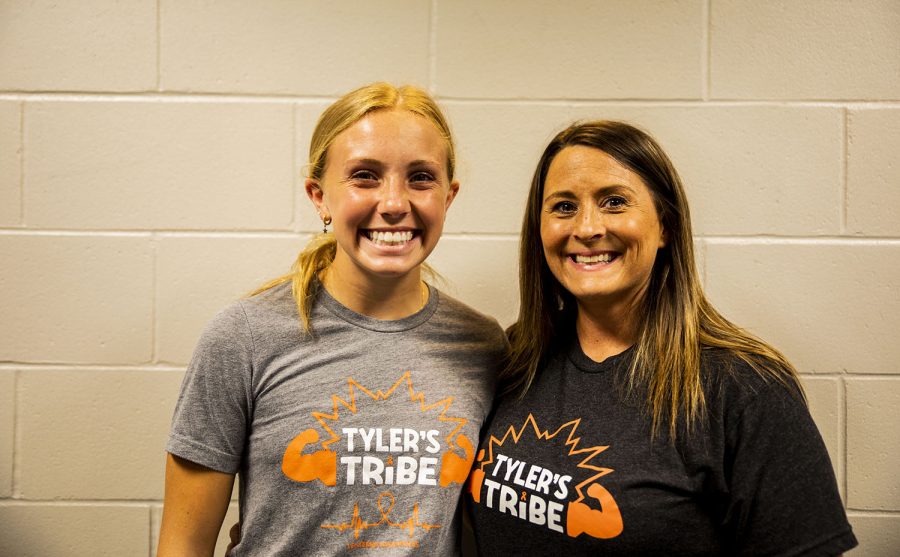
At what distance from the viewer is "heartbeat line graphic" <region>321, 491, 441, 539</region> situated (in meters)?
1.08

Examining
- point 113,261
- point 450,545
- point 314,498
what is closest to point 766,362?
point 450,545

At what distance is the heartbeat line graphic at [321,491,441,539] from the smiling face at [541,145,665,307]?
19.1 inches

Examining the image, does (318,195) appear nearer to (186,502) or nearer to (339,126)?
(339,126)

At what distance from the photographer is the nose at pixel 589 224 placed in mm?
1113

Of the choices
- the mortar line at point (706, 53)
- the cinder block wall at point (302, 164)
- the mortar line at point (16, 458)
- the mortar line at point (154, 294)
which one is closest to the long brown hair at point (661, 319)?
the cinder block wall at point (302, 164)

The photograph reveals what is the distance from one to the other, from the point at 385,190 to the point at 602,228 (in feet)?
1.27

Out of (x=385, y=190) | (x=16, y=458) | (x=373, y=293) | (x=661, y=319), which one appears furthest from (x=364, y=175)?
(x=16, y=458)

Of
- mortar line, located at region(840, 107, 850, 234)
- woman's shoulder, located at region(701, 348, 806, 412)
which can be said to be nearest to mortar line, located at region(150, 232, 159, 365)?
woman's shoulder, located at region(701, 348, 806, 412)

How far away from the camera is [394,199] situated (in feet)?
3.59

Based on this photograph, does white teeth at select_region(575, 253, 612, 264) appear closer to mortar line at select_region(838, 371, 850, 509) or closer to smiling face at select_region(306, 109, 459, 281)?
smiling face at select_region(306, 109, 459, 281)

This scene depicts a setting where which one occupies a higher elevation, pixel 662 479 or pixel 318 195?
pixel 318 195

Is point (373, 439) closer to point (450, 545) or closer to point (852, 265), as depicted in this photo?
point (450, 545)

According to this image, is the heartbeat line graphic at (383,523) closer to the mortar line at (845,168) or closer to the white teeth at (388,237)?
the white teeth at (388,237)

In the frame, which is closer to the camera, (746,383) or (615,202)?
(746,383)
